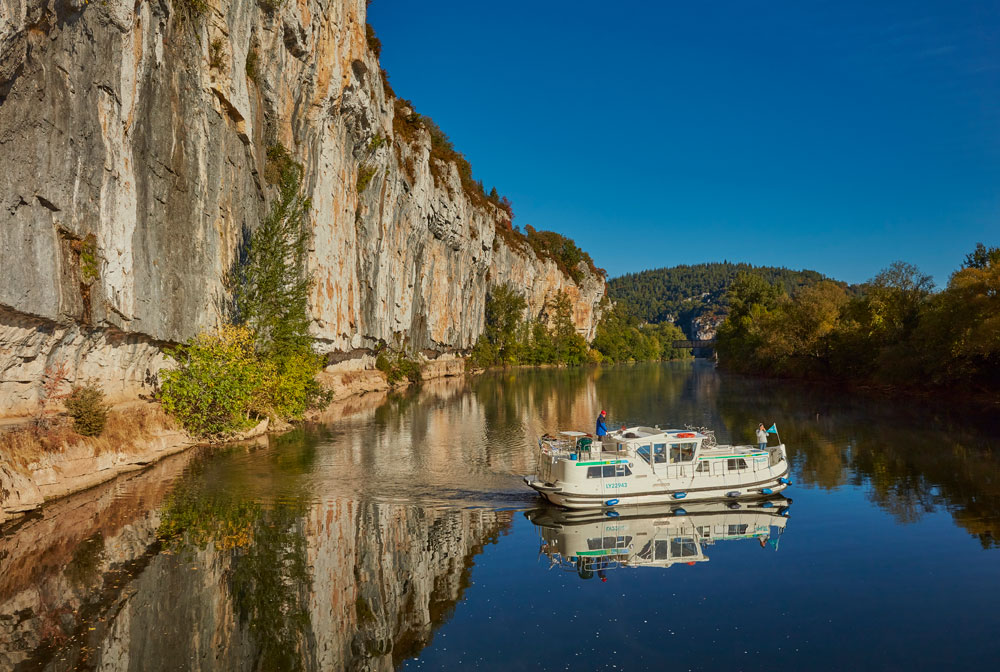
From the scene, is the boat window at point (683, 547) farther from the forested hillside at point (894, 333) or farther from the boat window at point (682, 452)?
the forested hillside at point (894, 333)

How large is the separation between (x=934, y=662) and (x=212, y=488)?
796 inches

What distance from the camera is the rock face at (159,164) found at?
20.6 metres

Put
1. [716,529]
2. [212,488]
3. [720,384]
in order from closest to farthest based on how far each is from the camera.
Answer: [716,529] → [212,488] → [720,384]

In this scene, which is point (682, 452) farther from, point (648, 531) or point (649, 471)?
point (648, 531)

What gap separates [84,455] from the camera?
2222 centimetres

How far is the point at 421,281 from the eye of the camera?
8244cm

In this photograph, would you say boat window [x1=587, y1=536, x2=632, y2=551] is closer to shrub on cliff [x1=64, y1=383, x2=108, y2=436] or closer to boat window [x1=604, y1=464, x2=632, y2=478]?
boat window [x1=604, y1=464, x2=632, y2=478]

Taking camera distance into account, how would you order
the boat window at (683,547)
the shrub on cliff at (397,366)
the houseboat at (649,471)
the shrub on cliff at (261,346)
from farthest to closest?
the shrub on cliff at (397,366) < the shrub on cliff at (261,346) < the houseboat at (649,471) < the boat window at (683,547)

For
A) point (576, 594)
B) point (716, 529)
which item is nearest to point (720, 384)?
point (716, 529)

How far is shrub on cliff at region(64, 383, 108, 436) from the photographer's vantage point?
886 inches

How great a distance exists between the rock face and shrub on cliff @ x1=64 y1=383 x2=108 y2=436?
1235 millimetres

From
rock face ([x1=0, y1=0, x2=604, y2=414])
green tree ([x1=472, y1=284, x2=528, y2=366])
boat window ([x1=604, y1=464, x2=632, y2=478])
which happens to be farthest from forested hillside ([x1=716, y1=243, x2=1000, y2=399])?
rock face ([x1=0, y1=0, x2=604, y2=414])

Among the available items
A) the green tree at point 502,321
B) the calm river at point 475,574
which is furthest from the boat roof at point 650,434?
the green tree at point 502,321

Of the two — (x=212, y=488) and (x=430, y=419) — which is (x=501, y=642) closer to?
(x=212, y=488)
